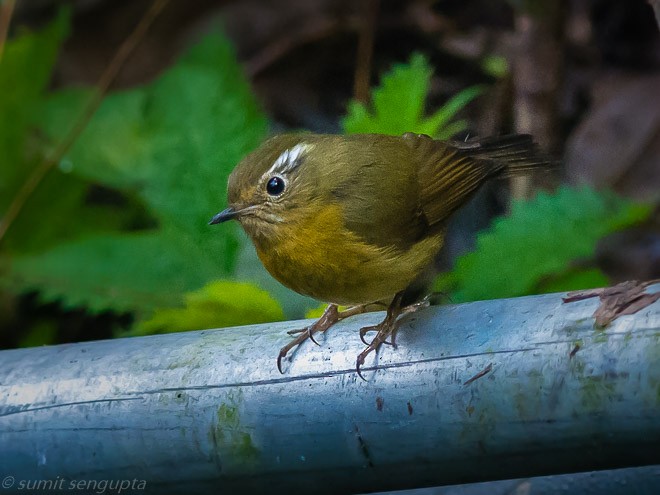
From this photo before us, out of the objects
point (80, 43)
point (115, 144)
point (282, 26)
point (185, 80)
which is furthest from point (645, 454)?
point (80, 43)

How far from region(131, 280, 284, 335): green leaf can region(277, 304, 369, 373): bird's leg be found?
143 millimetres

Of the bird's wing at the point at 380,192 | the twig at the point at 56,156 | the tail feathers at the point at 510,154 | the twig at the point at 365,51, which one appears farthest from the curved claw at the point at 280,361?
the twig at the point at 365,51

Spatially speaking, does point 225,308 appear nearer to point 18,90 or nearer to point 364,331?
point 364,331

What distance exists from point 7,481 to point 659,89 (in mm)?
3653

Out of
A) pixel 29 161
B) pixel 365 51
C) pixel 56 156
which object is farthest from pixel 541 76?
pixel 29 161

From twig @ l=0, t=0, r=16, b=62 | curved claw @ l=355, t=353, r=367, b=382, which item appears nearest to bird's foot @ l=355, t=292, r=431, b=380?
curved claw @ l=355, t=353, r=367, b=382

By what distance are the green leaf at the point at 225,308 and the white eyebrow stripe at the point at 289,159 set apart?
37 centimetres

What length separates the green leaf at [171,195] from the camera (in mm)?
3297

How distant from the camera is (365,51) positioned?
514 centimetres

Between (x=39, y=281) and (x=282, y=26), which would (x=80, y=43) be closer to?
(x=282, y=26)

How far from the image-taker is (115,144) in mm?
4562

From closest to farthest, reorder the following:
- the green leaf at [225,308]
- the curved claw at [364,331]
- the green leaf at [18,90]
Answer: the curved claw at [364,331] < the green leaf at [225,308] < the green leaf at [18,90]

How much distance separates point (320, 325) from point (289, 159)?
60 cm

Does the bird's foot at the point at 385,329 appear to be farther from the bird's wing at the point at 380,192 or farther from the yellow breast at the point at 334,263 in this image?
the bird's wing at the point at 380,192
